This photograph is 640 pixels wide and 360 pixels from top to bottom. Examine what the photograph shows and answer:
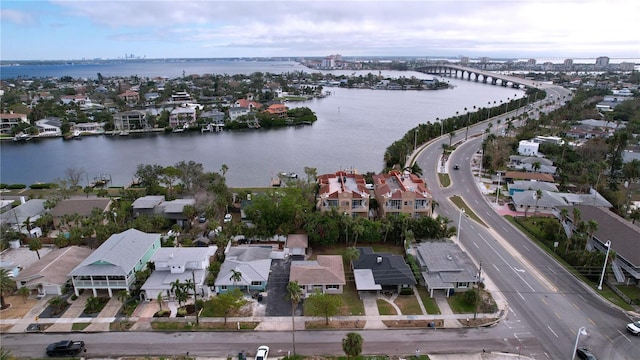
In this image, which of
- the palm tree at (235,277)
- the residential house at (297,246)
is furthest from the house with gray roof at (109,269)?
the residential house at (297,246)

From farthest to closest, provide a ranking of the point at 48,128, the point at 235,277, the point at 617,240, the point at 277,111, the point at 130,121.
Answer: the point at 277,111, the point at 130,121, the point at 48,128, the point at 617,240, the point at 235,277

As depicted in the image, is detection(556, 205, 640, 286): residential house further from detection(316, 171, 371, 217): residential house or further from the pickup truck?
the pickup truck

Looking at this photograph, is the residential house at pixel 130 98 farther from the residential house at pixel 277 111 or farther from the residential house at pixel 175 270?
the residential house at pixel 175 270

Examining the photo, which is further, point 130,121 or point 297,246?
point 130,121

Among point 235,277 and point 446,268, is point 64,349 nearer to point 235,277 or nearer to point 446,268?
point 235,277

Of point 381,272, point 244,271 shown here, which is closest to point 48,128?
point 244,271

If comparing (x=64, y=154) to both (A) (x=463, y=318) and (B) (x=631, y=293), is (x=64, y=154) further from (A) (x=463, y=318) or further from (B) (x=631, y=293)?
(B) (x=631, y=293)
